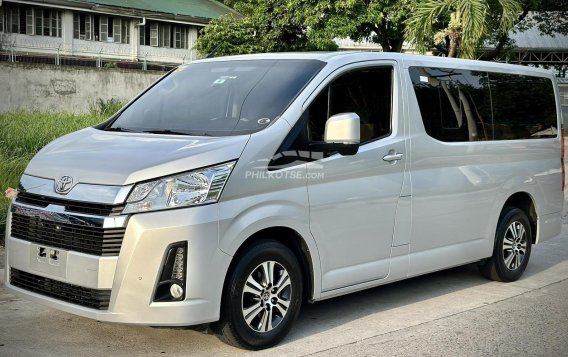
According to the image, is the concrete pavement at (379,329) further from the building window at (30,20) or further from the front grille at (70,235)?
the building window at (30,20)

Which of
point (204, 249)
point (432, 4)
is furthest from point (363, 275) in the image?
point (432, 4)

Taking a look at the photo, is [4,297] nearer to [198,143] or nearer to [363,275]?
[198,143]

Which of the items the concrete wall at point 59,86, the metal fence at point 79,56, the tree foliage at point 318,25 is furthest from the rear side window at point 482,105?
the metal fence at point 79,56

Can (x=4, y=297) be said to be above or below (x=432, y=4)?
below

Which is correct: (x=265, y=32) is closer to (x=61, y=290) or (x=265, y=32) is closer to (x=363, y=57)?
(x=363, y=57)

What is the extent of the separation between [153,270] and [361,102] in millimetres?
2238

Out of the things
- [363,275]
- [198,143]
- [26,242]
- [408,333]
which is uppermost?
[198,143]

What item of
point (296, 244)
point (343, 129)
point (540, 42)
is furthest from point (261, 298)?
point (540, 42)

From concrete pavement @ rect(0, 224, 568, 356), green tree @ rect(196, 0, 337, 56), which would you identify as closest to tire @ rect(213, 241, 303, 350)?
concrete pavement @ rect(0, 224, 568, 356)

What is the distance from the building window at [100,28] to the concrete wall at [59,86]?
7.31 metres

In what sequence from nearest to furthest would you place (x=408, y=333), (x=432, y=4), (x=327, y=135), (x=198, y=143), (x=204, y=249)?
1. (x=204, y=249)
2. (x=198, y=143)
3. (x=327, y=135)
4. (x=408, y=333)
5. (x=432, y=4)

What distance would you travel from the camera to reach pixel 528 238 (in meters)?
7.88

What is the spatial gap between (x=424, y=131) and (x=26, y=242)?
3.26 metres

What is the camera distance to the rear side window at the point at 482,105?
6.52m
